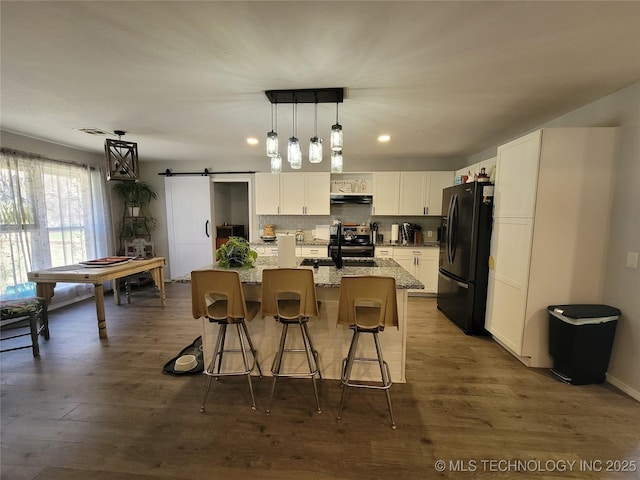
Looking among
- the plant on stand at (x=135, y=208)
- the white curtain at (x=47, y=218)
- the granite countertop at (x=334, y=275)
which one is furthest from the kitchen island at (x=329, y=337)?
the plant on stand at (x=135, y=208)

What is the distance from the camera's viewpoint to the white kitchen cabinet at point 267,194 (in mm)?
4832

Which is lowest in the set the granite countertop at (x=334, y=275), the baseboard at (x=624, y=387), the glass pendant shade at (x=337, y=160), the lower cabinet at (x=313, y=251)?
the baseboard at (x=624, y=387)

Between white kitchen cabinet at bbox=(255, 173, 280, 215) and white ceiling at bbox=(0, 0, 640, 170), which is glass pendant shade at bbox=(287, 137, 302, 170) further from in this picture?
white kitchen cabinet at bbox=(255, 173, 280, 215)

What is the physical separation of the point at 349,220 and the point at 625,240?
350 centimetres

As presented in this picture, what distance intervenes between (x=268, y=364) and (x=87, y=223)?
422 centimetres

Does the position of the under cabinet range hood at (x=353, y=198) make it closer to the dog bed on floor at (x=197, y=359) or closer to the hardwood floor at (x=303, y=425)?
the hardwood floor at (x=303, y=425)

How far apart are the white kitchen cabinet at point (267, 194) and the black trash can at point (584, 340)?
4.08m

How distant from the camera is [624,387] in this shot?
2113 millimetres

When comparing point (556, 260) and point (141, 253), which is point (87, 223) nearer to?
point (141, 253)

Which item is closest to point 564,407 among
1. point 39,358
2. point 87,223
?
point 39,358

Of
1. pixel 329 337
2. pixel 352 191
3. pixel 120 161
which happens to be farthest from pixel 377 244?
pixel 120 161

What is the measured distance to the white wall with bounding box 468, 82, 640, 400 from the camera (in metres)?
2.06

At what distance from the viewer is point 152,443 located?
1.66 m

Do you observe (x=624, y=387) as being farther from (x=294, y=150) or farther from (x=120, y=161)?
(x=120, y=161)
